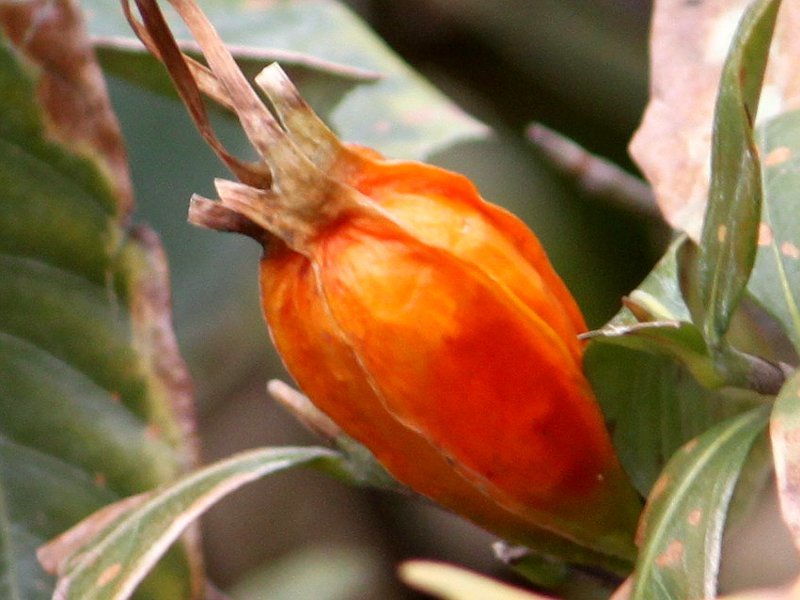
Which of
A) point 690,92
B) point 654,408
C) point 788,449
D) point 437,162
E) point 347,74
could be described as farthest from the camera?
point 437,162

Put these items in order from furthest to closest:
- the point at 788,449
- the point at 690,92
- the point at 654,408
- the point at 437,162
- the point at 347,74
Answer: the point at 437,162, the point at 347,74, the point at 690,92, the point at 654,408, the point at 788,449

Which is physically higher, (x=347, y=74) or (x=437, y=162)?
(x=347, y=74)

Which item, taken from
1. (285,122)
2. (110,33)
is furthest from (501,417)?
(110,33)

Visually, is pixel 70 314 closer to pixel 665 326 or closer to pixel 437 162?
pixel 665 326

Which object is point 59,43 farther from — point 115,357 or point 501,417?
point 501,417

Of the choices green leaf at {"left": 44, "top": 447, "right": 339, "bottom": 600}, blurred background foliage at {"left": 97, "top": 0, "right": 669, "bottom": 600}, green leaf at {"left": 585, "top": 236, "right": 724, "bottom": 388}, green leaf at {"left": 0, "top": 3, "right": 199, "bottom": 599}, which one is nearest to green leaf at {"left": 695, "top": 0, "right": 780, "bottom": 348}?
green leaf at {"left": 585, "top": 236, "right": 724, "bottom": 388}

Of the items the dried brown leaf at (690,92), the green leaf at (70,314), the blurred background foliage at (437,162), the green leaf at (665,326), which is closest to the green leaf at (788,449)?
the green leaf at (665,326)

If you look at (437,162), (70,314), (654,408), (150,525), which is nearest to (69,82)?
(70,314)
